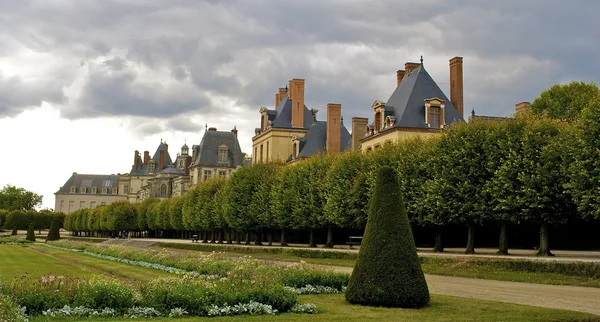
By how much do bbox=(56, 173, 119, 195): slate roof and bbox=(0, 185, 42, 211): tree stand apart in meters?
19.9

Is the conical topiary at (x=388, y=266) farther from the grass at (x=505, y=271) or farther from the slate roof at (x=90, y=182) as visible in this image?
the slate roof at (x=90, y=182)

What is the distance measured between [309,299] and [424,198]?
17.3 meters

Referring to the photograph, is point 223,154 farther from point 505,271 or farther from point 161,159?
point 505,271

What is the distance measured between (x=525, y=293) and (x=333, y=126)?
38110 millimetres

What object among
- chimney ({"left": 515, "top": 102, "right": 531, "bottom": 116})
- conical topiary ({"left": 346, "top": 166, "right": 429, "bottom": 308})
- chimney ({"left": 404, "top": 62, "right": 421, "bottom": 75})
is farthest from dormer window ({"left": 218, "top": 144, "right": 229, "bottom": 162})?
conical topiary ({"left": 346, "top": 166, "right": 429, "bottom": 308})

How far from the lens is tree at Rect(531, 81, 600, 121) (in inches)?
1784

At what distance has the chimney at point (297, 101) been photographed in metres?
60.5

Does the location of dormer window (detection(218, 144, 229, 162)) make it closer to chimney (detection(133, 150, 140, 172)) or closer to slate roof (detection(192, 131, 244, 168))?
slate roof (detection(192, 131, 244, 168))

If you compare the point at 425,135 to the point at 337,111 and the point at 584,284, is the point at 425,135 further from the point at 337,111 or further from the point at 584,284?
the point at 584,284

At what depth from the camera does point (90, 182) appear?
5089 inches

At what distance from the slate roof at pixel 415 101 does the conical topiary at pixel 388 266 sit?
102 feet

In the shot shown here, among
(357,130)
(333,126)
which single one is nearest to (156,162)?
(333,126)

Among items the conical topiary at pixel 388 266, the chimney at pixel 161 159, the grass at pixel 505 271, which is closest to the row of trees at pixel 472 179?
the grass at pixel 505 271

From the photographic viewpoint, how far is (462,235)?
40344 mm
